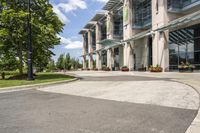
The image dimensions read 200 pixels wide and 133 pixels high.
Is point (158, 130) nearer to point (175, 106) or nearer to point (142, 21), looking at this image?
point (175, 106)

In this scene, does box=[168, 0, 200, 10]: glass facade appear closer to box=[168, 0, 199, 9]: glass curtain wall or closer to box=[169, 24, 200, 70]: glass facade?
box=[168, 0, 199, 9]: glass curtain wall

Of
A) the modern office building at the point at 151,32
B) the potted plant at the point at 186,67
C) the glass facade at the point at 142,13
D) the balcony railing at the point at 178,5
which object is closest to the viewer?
the potted plant at the point at 186,67

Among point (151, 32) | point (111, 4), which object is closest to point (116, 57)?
point (111, 4)

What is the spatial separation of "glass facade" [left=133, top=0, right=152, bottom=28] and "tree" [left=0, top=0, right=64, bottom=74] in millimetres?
22341

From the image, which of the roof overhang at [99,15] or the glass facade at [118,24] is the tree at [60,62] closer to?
the roof overhang at [99,15]

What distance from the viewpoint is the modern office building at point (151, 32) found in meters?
31.2

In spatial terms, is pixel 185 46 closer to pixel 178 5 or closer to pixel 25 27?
pixel 178 5

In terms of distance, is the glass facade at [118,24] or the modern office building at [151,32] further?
the glass facade at [118,24]

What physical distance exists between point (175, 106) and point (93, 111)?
8.96 feet

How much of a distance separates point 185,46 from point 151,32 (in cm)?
601

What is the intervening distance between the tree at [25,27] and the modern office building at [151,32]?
53.1ft

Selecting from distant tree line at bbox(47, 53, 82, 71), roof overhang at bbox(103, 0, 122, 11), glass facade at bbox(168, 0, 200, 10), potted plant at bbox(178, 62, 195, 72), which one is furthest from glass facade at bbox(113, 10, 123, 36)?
distant tree line at bbox(47, 53, 82, 71)

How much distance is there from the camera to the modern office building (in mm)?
31172

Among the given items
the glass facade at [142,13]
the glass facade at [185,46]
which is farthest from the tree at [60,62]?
the glass facade at [185,46]
